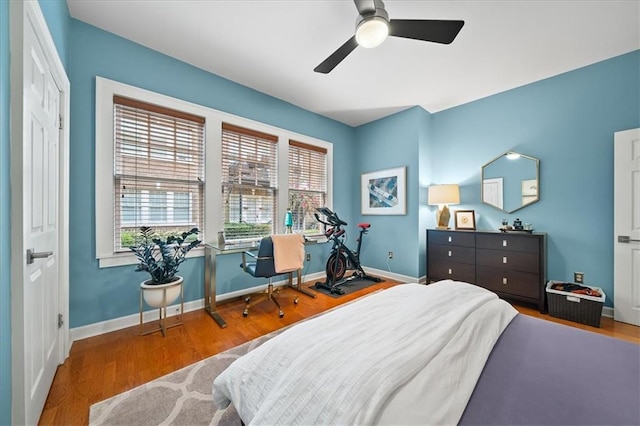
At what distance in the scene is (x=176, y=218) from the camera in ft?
8.95

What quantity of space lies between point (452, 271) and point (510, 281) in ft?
2.18

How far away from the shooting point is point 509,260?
2.95m

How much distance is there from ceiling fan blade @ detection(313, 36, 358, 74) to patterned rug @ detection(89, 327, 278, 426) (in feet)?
8.69

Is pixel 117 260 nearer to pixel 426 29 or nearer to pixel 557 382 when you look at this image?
pixel 557 382

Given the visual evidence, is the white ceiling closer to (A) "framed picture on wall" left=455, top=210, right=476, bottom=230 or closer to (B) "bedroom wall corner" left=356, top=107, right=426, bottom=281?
(B) "bedroom wall corner" left=356, top=107, right=426, bottom=281

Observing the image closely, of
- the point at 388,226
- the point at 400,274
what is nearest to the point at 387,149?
the point at 388,226

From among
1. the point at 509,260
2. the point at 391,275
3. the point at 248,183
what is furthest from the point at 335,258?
the point at 509,260

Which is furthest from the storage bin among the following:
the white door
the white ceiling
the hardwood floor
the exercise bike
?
the white ceiling

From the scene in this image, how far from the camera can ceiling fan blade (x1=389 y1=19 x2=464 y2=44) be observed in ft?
5.32

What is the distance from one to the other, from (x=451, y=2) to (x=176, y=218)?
11.0ft

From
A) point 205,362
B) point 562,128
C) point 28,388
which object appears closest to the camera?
point 28,388

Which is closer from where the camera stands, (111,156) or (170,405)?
(170,405)

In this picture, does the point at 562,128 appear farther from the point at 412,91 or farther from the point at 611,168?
the point at 412,91

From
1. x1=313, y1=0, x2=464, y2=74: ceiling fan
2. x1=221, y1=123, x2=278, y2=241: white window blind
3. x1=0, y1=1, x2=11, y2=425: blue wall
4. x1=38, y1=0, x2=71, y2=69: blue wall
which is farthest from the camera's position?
x1=221, y1=123, x2=278, y2=241: white window blind
